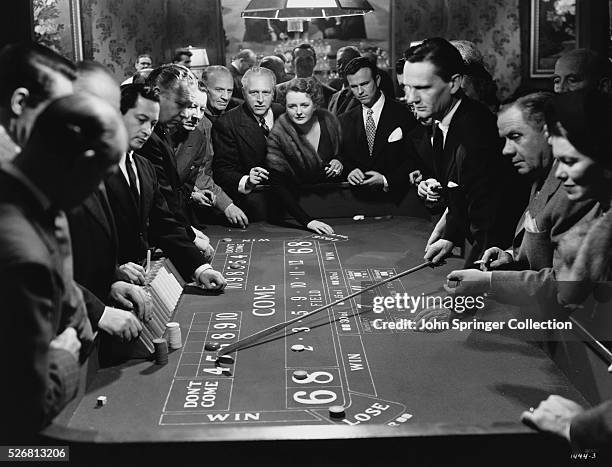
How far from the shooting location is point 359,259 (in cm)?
566

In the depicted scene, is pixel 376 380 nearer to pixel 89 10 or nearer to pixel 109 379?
pixel 109 379

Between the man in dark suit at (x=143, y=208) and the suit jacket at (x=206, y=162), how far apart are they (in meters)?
1.79

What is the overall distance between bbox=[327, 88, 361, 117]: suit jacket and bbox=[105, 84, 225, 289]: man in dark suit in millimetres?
2832

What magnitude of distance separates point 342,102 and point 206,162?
1458 millimetres

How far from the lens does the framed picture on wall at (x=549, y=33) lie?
8984 mm

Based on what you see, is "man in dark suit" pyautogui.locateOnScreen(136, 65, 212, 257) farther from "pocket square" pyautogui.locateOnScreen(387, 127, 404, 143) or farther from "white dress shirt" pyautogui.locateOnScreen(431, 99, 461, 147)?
"pocket square" pyautogui.locateOnScreen(387, 127, 404, 143)

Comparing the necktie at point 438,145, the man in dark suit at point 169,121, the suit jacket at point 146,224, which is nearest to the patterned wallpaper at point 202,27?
the man in dark suit at point 169,121

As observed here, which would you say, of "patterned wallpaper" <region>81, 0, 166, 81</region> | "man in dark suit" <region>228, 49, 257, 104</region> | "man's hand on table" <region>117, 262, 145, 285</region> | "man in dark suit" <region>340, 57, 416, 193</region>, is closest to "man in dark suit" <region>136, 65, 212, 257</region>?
"man's hand on table" <region>117, 262, 145, 285</region>

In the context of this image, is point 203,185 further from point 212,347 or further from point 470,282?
point 470,282

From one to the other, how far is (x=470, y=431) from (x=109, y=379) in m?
1.57

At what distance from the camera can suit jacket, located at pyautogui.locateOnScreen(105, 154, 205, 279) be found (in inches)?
155

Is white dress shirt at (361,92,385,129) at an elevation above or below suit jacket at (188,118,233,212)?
above

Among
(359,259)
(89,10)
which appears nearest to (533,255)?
(359,259)

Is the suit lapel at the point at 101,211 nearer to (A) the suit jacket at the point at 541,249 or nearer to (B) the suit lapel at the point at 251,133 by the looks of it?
(A) the suit jacket at the point at 541,249
